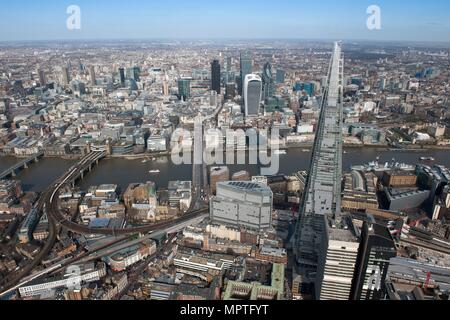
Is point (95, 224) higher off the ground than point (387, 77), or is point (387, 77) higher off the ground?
point (387, 77)

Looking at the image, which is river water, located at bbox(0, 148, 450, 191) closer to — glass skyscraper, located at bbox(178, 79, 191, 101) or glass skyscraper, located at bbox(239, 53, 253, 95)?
glass skyscraper, located at bbox(178, 79, 191, 101)

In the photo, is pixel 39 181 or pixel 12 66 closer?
pixel 39 181

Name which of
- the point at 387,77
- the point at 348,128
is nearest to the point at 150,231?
the point at 348,128

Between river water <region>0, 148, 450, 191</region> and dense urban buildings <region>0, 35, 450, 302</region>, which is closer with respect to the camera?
dense urban buildings <region>0, 35, 450, 302</region>

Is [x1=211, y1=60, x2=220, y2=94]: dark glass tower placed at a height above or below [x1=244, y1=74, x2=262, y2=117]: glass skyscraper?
above

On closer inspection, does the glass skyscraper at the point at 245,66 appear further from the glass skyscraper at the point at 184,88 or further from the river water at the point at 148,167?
the river water at the point at 148,167

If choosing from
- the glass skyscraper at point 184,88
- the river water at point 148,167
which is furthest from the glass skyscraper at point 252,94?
the glass skyscraper at point 184,88

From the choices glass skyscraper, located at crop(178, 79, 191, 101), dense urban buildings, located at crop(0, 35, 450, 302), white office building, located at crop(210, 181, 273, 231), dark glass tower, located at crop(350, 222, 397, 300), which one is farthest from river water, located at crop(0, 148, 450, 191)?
glass skyscraper, located at crop(178, 79, 191, 101)

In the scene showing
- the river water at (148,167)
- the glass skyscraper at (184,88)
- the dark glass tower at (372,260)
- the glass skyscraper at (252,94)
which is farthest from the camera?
the glass skyscraper at (184,88)
